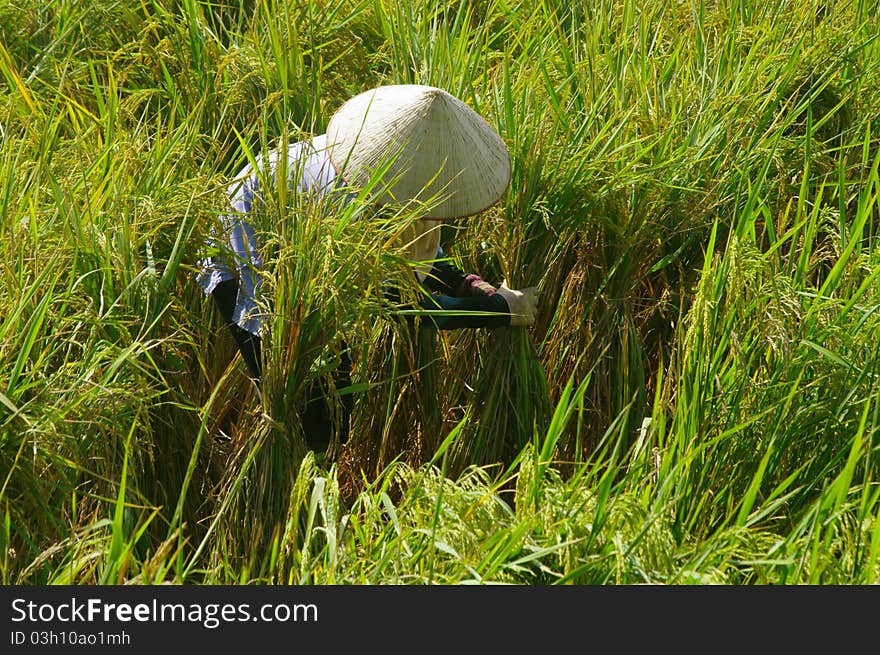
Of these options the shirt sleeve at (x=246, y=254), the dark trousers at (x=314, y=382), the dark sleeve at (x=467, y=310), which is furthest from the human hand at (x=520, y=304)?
the shirt sleeve at (x=246, y=254)

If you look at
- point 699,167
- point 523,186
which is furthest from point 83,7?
point 699,167

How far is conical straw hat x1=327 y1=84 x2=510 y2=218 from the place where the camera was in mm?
1854

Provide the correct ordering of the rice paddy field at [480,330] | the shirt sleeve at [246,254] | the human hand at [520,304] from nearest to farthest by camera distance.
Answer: the rice paddy field at [480,330], the shirt sleeve at [246,254], the human hand at [520,304]

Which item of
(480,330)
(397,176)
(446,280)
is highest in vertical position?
(397,176)

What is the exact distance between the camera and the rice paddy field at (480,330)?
1.58 m

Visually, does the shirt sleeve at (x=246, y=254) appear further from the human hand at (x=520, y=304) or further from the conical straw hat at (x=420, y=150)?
the human hand at (x=520, y=304)

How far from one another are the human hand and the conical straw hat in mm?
179

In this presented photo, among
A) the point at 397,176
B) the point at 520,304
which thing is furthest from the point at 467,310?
the point at 397,176

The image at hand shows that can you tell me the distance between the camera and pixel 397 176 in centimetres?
185

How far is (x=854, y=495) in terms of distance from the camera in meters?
1.65

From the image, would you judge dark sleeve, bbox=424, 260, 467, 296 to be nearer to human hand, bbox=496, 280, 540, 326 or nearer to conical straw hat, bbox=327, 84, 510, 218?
human hand, bbox=496, 280, 540, 326

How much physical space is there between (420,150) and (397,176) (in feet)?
0.21

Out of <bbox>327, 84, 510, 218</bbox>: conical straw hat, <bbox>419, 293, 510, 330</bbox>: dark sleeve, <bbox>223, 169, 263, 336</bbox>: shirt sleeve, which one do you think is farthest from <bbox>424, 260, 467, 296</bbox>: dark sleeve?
<bbox>223, 169, 263, 336</bbox>: shirt sleeve

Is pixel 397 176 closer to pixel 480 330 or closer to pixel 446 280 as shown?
pixel 446 280
